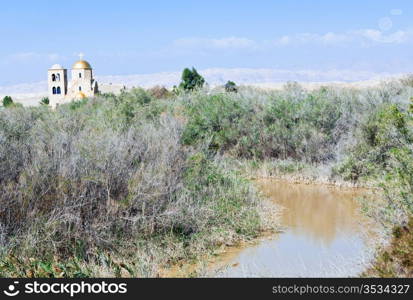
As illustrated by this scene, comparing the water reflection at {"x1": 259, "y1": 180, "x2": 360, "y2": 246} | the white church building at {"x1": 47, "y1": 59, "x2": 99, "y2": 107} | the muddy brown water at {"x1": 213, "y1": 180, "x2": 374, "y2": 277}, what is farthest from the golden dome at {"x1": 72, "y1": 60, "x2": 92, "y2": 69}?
the muddy brown water at {"x1": 213, "y1": 180, "x2": 374, "y2": 277}

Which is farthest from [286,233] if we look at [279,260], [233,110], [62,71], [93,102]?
[62,71]

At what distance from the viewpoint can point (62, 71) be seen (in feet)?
230

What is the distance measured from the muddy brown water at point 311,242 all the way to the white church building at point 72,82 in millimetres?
48034

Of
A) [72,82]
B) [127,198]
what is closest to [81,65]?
[72,82]

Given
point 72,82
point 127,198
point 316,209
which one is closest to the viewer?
point 127,198

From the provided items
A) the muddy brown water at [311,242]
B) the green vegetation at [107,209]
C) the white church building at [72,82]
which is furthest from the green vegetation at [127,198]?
the white church building at [72,82]

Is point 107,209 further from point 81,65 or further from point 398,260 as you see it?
point 81,65

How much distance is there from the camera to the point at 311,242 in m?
12.3

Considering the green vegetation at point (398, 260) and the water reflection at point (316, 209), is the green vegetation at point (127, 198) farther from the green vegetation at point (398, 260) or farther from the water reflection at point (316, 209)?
the water reflection at point (316, 209)

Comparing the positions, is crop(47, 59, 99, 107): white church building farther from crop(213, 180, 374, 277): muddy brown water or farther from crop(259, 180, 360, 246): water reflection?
crop(213, 180, 374, 277): muddy brown water

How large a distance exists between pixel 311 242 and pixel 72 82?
58.4 metres

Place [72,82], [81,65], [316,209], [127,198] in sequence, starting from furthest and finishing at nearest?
[81,65] < [72,82] < [316,209] < [127,198]

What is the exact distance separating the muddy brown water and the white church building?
158 feet

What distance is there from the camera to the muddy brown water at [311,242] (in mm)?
9469
